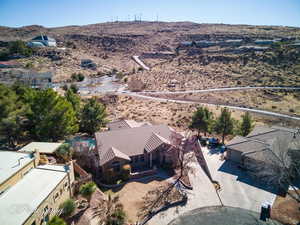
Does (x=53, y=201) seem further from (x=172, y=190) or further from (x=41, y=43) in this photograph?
(x=41, y=43)

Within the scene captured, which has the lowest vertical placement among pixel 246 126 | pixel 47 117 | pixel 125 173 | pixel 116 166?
pixel 125 173

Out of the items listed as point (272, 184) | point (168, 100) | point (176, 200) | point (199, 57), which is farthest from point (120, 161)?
point (199, 57)

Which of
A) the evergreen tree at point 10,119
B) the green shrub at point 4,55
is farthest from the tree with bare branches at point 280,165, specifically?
the green shrub at point 4,55

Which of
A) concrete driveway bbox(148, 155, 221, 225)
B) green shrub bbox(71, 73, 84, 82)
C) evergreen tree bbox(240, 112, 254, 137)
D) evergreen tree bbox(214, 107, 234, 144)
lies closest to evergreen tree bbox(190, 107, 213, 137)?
evergreen tree bbox(214, 107, 234, 144)

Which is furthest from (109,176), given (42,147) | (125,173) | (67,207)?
(42,147)

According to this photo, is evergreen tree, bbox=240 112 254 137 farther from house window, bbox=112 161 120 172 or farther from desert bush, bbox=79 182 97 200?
desert bush, bbox=79 182 97 200

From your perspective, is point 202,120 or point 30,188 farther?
point 202,120
